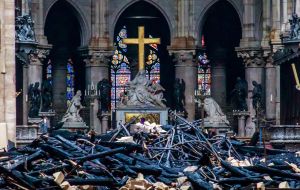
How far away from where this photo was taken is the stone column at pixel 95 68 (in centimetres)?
10031

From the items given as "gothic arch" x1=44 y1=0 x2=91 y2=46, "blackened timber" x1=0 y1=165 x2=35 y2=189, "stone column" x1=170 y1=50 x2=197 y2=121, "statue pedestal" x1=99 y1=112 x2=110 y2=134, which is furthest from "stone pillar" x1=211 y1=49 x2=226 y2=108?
"blackened timber" x1=0 y1=165 x2=35 y2=189

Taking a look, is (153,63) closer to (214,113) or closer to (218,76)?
(218,76)

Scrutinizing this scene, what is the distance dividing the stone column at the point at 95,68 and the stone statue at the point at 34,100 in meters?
5.89

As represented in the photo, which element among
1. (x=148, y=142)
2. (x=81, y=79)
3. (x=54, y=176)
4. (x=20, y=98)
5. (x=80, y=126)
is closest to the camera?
(x=54, y=176)

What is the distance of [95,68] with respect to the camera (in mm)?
100875

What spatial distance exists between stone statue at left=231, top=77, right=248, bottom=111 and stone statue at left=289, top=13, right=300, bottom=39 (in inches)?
454

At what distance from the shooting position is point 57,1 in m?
101

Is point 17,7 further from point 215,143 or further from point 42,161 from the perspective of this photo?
point 42,161

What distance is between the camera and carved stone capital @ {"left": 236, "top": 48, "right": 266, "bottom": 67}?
98.8 meters

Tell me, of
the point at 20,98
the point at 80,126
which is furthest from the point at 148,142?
the point at 80,126

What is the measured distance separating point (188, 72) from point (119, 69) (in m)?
8.15

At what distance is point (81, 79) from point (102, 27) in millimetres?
6347

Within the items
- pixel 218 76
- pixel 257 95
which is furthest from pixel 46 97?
pixel 218 76

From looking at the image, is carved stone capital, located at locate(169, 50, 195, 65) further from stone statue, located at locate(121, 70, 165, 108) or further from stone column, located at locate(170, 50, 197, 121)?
stone statue, located at locate(121, 70, 165, 108)
